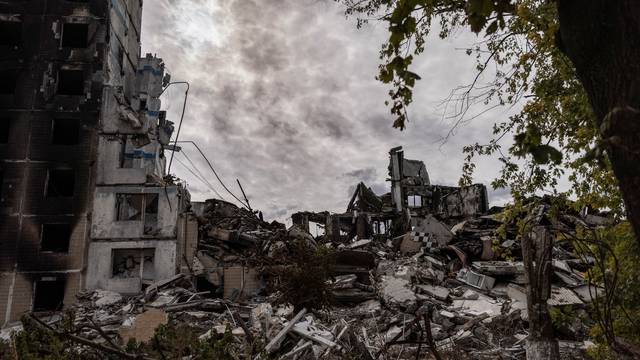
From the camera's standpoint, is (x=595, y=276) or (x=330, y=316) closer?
(x=595, y=276)

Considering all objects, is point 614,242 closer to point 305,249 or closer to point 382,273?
point 305,249

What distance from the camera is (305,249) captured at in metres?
17.2

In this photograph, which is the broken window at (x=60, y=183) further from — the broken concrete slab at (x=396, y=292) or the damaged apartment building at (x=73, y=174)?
the broken concrete slab at (x=396, y=292)

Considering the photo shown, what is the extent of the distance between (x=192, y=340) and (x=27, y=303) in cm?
2562

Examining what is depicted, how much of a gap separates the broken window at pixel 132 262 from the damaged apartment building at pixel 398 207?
11695 millimetres

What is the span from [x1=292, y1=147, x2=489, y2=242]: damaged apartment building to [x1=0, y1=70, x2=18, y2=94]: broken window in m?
19.6

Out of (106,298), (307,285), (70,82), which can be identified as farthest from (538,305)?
(70,82)

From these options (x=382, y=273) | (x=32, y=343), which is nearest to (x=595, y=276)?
(x=32, y=343)

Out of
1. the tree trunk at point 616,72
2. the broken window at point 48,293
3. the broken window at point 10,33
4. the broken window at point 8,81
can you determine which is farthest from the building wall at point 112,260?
the tree trunk at point 616,72

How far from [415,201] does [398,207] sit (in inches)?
62.8

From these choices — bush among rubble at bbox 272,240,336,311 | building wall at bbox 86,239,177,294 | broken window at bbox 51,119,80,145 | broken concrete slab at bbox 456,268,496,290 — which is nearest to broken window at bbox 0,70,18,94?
broken window at bbox 51,119,80,145

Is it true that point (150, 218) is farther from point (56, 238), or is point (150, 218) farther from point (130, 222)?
point (56, 238)

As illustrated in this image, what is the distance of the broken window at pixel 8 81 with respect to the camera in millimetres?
27109

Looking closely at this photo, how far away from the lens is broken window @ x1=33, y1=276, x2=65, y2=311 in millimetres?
24267
